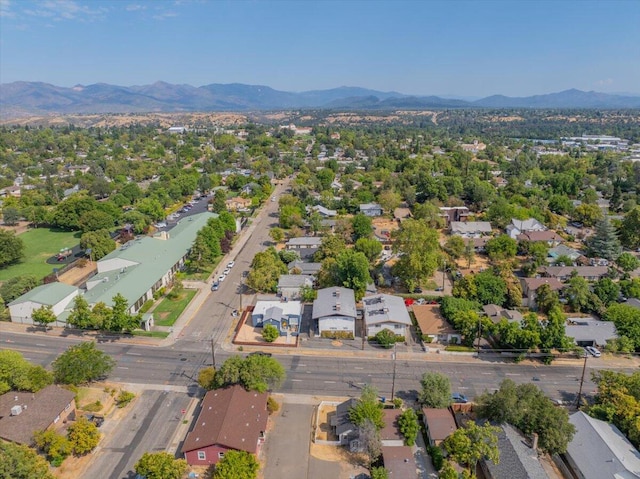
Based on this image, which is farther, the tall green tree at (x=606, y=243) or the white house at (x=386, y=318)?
the tall green tree at (x=606, y=243)

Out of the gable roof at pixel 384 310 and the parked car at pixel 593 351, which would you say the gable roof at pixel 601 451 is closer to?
the parked car at pixel 593 351

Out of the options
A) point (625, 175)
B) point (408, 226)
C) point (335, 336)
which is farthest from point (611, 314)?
point (625, 175)

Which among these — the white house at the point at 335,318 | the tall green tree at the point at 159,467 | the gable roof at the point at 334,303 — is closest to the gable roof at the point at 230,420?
the tall green tree at the point at 159,467

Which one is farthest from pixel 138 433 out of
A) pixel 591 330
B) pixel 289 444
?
pixel 591 330

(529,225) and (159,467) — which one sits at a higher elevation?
(529,225)

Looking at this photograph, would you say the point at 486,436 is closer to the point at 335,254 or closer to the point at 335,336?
the point at 335,336

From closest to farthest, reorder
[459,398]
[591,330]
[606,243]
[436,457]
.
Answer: [436,457] < [459,398] < [591,330] < [606,243]

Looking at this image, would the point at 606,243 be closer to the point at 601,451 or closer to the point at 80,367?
the point at 601,451
